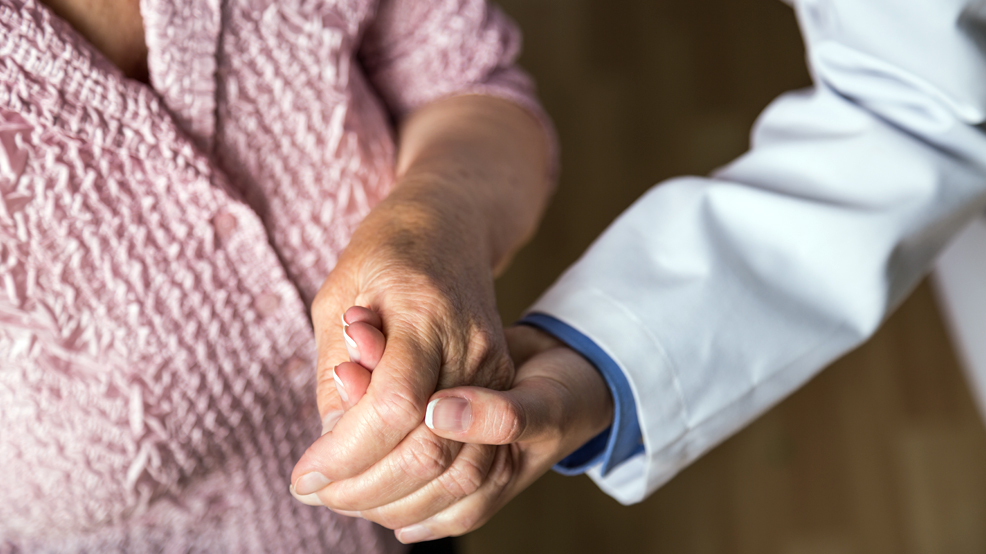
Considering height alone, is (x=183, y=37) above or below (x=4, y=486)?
above

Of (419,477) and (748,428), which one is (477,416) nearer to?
(419,477)

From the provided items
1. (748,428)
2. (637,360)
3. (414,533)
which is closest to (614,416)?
(637,360)

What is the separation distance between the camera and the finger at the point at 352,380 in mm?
350

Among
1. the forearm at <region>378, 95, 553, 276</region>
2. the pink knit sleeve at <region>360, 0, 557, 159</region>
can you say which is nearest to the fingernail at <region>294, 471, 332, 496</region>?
the forearm at <region>378, 95, 553, 276</region>

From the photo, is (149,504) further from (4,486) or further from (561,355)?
Result: (561,355)

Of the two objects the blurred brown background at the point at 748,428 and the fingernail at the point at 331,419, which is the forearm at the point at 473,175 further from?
the blurred brown background at the point at 748,428

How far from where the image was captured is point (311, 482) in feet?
1.19

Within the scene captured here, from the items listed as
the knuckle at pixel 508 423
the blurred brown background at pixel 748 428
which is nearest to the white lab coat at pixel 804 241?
the knuckle at pixel 508 423

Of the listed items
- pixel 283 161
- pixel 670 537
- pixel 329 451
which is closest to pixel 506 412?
pixel 329 451

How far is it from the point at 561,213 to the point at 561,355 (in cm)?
121

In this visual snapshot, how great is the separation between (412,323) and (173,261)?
0.14 meters

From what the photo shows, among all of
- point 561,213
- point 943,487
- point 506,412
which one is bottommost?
point 943,487

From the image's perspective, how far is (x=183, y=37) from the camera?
1.29 feet

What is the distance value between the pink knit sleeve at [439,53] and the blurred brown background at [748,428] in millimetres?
967
